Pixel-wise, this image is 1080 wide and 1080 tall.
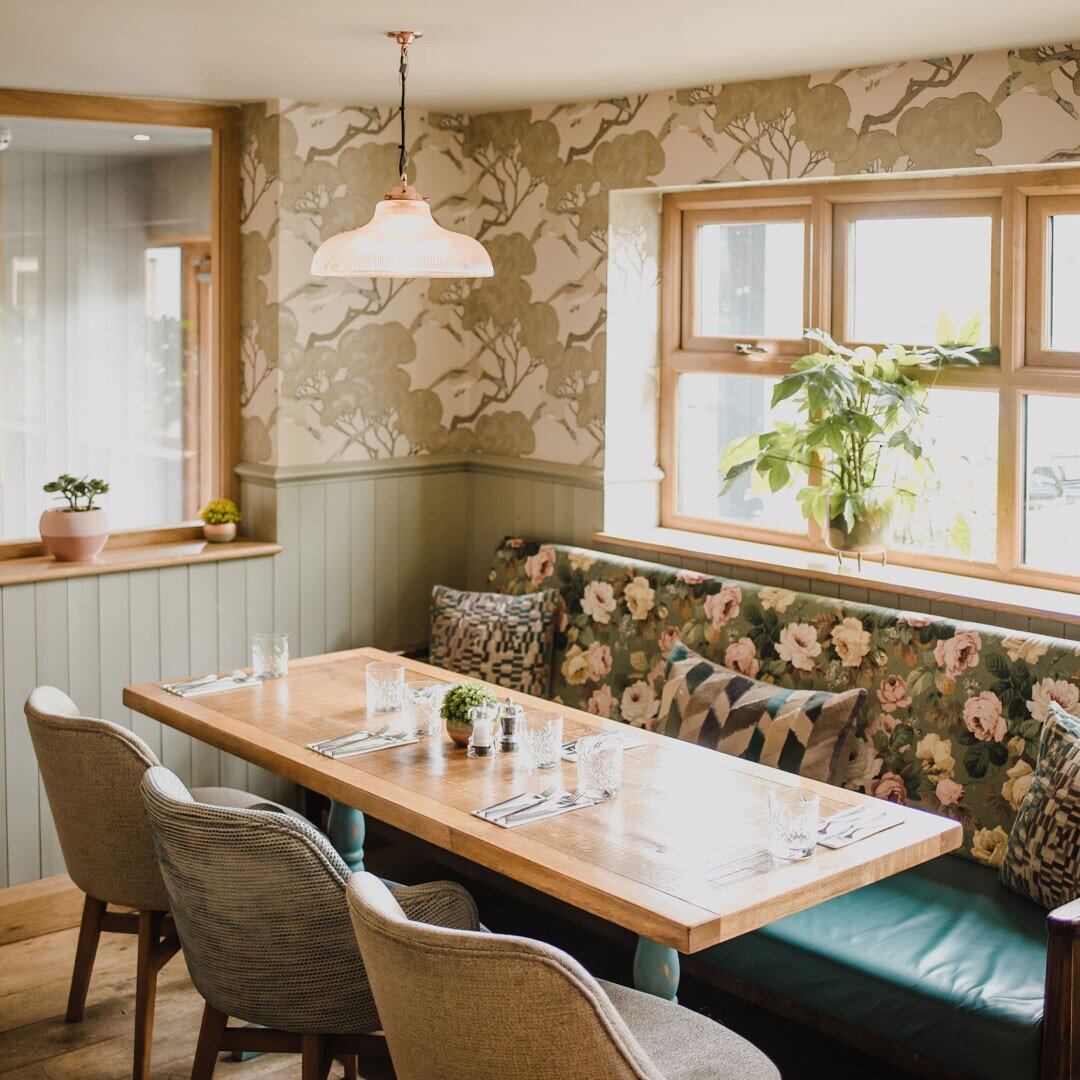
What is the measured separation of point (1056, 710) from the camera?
9.78ft

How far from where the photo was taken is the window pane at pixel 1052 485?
355 centimetres

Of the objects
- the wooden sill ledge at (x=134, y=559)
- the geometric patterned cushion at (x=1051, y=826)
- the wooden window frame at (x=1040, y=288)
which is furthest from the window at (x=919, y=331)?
the wooden sill ledge at (x=134, y=559)

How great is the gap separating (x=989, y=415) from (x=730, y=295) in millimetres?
938

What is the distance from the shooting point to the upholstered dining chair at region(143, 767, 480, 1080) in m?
2.35

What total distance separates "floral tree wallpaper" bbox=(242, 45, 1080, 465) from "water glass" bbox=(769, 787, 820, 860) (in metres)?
1.90

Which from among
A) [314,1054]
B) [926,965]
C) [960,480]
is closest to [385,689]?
[314,1054]

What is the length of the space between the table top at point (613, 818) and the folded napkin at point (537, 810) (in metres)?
0.02

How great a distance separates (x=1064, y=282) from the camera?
11.5ft

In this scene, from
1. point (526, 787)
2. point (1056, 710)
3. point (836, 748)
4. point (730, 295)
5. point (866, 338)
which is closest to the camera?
point (526, 787)

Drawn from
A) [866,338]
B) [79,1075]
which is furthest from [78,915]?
[866,338]

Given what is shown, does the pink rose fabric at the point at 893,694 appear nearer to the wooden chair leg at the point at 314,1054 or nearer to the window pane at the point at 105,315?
the wooden chair leg at the point at 314,1054

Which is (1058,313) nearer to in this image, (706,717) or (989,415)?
(989,415)

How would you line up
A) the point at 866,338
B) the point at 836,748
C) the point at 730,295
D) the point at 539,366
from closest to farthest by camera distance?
the point at 836,748, the point at 866,338, the point at 730,295, the point at 539,366

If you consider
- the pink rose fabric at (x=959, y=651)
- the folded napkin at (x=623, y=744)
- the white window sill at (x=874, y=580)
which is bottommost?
the folded napkin at (x=623, y=744)
